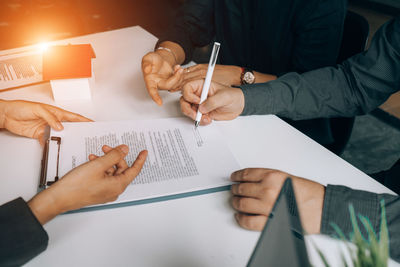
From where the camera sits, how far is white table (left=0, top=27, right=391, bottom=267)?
21.0 inches

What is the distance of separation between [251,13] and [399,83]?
67 cm

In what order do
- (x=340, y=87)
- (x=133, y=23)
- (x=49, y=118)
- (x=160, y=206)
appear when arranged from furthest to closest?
(x=133, y=23) → (x=340, y=87) → (x=49, y=118) → (x=160, y=206)

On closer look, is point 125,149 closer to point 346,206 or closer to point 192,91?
point 192,91

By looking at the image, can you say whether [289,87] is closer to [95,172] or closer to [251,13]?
[251,13]

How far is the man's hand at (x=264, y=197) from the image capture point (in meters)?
0.58

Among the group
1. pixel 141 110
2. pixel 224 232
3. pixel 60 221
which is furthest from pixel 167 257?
pixel 141 110

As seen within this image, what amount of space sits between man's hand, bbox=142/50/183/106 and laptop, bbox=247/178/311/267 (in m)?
0.69

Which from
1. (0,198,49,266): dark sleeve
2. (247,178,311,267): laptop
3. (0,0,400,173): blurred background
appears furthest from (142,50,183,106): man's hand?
(0,0,400,173): blurred background

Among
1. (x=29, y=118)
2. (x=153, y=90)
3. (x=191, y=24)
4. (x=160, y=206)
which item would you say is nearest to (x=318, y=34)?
(x=191, y=24)

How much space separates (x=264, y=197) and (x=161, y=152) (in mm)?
267

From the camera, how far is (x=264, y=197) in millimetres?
590

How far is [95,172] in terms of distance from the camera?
59 centimetres

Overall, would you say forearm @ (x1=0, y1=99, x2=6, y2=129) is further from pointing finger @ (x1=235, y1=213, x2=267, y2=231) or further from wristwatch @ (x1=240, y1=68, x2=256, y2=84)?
wristwatch @ (x1=240, y1=68, x2=256, y2=84)

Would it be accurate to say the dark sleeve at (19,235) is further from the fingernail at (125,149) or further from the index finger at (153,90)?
the index finger at (153,90)
